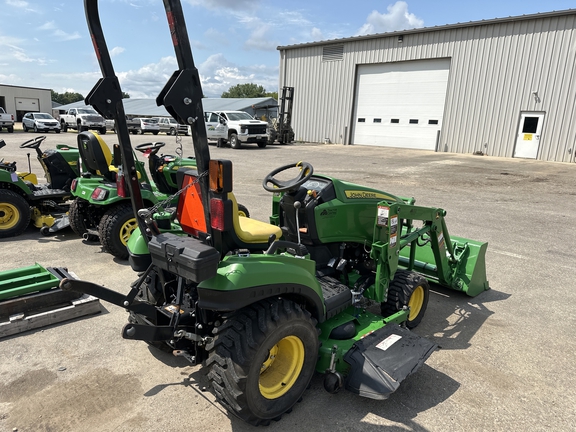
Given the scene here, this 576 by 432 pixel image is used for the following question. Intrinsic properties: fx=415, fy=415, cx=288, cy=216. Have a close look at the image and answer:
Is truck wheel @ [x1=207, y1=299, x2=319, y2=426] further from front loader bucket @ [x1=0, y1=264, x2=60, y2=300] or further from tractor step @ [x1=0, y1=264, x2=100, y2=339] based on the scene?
front loader bucket @ [x1=0, y1=264, x2=60, y2=300]

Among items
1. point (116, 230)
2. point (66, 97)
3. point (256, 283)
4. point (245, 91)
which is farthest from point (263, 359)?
point (66, 97)

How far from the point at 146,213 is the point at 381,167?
13.6 meters

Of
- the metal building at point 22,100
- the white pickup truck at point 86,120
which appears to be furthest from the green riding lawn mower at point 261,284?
the metal building at point 22,100

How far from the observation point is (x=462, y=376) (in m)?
3.10

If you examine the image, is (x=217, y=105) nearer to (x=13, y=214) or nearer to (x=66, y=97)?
(x=13, y=214)

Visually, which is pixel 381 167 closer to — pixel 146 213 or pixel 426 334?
pixel 426 334

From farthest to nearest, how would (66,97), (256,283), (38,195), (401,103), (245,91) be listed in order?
(66,97) < (245,91) < (401,103) < (38,195) < (256,283)

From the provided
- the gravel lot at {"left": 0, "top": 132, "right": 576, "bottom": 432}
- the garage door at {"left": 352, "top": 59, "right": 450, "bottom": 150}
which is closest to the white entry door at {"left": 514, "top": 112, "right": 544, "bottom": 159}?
the garage door at {"left": 352, "top": 59, "right": 450, "bottom": 150}

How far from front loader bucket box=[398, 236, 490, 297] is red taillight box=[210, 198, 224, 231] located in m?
2.56

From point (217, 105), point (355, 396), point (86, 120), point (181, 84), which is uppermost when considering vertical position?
point (217, 105)

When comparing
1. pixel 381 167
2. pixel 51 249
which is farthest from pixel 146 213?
pixel 381 167

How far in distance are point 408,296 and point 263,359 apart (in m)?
1.71

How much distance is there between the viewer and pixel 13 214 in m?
6.38

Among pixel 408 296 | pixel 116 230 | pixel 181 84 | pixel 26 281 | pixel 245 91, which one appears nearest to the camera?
pixel 181 84
